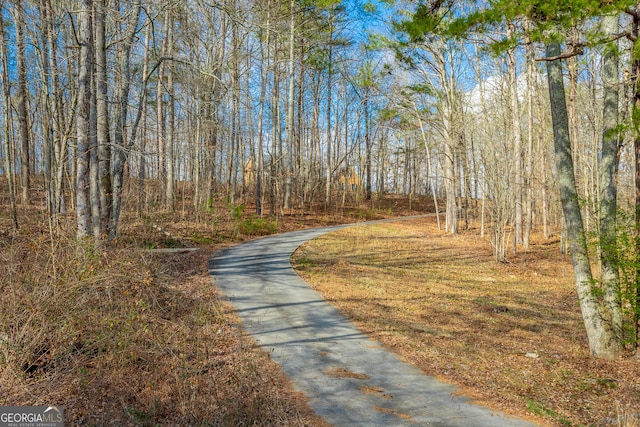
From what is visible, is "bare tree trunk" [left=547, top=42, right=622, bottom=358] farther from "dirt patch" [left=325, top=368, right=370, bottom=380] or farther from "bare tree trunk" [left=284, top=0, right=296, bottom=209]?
"bare tree trunk" [left=284, top=0, right=296, bottom=209]

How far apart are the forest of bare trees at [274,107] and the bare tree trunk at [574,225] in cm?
11

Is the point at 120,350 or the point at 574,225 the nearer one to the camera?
the point at 120,350

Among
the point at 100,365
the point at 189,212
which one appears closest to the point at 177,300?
the point at 100,365

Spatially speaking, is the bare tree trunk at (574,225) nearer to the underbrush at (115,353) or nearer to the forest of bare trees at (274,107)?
the forest of bare trees at (274,107)

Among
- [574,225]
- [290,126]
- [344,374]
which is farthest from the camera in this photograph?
[290,126]

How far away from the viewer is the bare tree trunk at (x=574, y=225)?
7.84 meters

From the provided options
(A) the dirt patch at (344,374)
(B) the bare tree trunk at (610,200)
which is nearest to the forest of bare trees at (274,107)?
(B) the bare tree trunk at (610,200)

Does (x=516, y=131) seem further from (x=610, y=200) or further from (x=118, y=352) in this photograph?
(x=118, y=352)

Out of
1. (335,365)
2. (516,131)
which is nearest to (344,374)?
(335,365)

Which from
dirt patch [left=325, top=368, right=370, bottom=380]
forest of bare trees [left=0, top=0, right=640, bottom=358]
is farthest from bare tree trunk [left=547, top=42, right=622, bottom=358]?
dirt patch [left=325, top=368, right=370, bottom=380]

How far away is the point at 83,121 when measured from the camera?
923cm

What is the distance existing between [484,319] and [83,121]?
35.0ft

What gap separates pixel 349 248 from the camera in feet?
60.3

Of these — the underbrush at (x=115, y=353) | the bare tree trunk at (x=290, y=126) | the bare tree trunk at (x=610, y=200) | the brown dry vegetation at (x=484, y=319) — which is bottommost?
the brown dry vegetation at (x=484, y=319)
